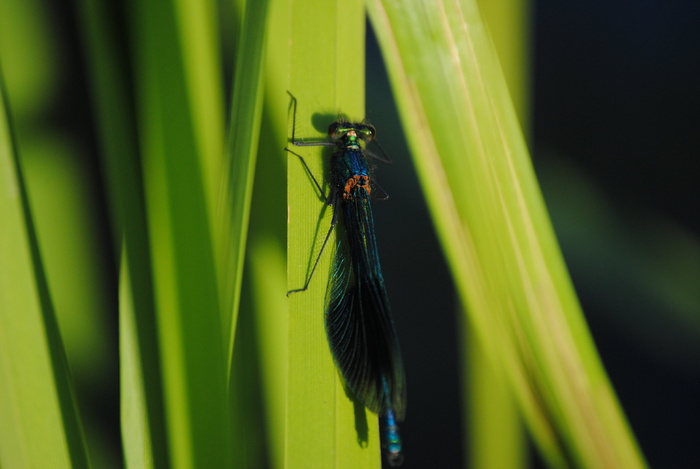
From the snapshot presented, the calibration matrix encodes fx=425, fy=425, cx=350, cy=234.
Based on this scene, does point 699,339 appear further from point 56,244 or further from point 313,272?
point 56,244

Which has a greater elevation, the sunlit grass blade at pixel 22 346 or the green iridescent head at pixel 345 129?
the green iridescent head at pixel 345 129

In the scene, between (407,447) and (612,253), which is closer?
(612,253)

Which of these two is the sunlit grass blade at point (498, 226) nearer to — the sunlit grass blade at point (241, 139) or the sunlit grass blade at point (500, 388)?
the sunlit grass blade at point (500, 388)

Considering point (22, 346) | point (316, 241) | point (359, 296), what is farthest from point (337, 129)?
point (22, 346)

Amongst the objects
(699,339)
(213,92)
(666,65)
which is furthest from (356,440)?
(666,65)

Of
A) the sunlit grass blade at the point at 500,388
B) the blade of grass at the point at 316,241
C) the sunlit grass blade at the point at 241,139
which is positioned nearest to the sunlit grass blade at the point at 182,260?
the sunlit grass blade at the point at 241,139

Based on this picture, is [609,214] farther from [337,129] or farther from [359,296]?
[337,129]
